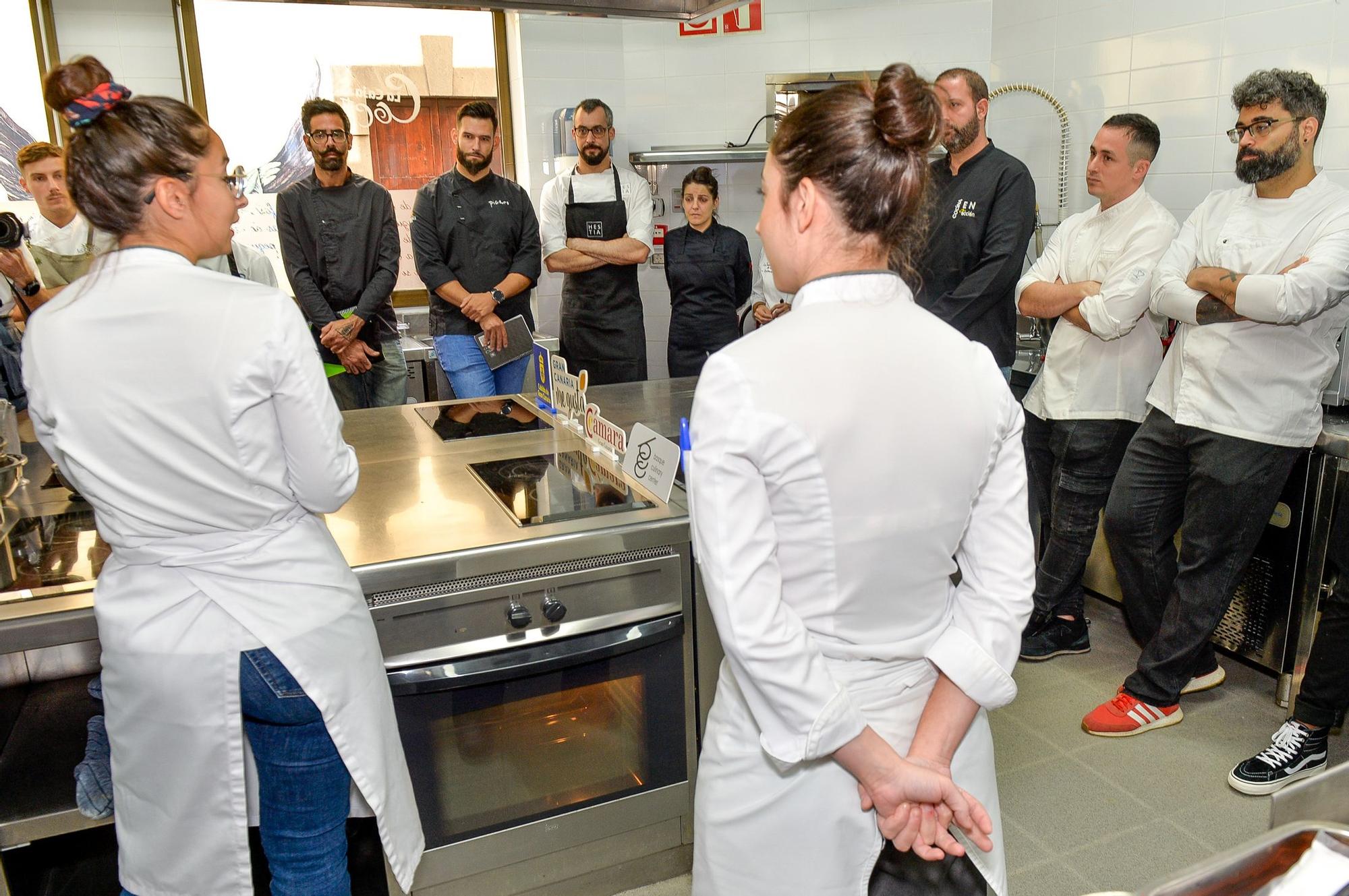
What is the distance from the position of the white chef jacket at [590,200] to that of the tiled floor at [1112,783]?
219 centimetres

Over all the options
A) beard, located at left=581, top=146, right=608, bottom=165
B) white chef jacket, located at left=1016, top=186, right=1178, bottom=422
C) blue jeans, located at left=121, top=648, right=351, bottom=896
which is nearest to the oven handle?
blue jeans, located at left=121, top=648, right=351, bottom=896

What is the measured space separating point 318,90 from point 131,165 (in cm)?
381

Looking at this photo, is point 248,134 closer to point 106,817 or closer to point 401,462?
point 401,462

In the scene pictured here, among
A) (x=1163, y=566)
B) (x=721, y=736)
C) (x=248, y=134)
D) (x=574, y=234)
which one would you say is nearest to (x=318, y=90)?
(x=248, y=134)

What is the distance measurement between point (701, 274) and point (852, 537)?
3283 millimetres

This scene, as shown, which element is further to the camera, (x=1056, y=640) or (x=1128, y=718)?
(x=1056, y=640)

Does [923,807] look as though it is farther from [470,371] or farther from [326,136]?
[326,136]

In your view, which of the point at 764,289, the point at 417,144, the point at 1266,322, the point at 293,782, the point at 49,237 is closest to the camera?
the point at 293,782

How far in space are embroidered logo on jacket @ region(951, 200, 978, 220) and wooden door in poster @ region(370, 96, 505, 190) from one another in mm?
2596

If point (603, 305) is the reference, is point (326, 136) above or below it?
above

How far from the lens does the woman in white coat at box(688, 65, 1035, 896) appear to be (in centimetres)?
97

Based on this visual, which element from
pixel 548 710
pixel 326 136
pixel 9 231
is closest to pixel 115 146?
pixel 548 710

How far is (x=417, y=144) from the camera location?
4848mm

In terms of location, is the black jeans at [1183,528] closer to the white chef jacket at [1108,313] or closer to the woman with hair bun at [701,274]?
the white chef jacket at [1108,313]
